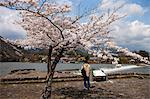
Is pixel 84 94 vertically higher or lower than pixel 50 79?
lower

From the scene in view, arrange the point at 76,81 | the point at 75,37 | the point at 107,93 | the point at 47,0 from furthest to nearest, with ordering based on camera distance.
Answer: the point at 76,81, the point at 107,93, the point at 75,37, the point at 47,0

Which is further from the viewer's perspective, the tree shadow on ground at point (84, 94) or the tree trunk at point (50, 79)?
the tree shadow on ground at point (84, 94)

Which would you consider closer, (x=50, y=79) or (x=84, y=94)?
(x=50, y=79)

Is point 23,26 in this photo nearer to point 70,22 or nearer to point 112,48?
point 70,22

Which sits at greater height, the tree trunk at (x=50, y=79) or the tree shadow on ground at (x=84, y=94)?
the tree trunk at (x=50, y=79)

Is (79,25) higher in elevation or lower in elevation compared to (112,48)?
higher

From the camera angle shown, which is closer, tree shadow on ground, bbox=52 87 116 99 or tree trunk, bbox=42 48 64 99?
tree trunk, bbox=42 48 64 99

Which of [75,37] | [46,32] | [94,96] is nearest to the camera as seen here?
[75,37]

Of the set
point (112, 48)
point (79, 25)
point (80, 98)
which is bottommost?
point (80, 98)

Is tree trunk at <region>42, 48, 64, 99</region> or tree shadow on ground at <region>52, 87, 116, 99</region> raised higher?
tree trunk at <region>42, 48, 64, 99</region>

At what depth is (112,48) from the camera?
47.7 feet

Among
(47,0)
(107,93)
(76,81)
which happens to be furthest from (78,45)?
(76,81)

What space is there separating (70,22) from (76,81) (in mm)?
9766

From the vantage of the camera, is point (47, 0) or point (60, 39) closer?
point (47, 0)
